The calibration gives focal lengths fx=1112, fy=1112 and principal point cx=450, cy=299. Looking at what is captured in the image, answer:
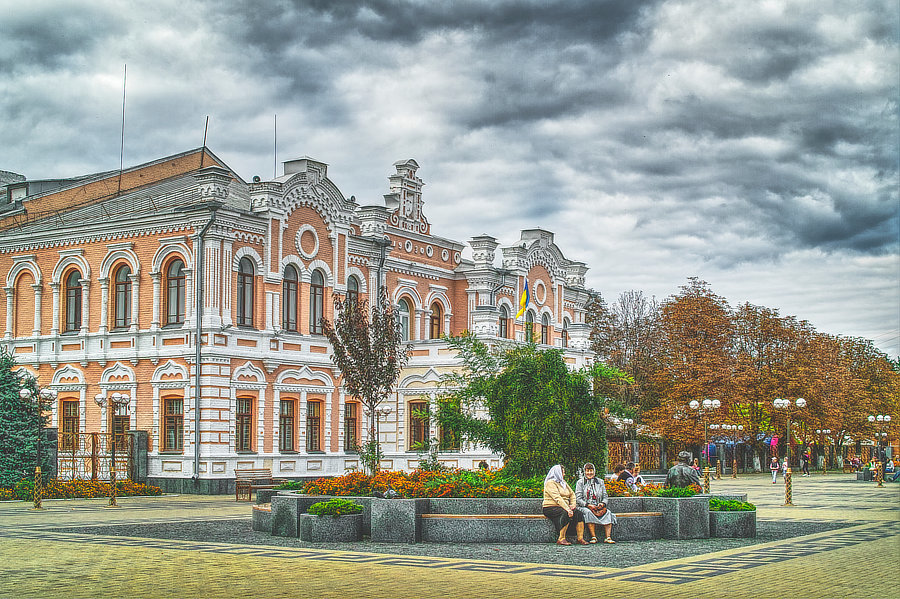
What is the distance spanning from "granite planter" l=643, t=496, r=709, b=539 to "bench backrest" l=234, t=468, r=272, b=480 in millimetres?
20098

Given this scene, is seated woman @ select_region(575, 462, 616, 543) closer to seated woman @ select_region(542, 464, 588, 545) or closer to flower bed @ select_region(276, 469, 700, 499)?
seated woman @ select_region(542, 464, 588, 545)

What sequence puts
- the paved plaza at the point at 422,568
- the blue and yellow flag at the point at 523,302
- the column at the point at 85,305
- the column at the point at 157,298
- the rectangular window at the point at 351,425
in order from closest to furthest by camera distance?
the paved plaza at the point at 422,568 → the column at the point at 157,298 → the column at the point at 85,305 → the rectangular window at the point at 351,425 → the blue and yellow flag at the point at 523,302

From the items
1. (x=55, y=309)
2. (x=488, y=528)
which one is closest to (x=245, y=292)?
(x=55, y=309)

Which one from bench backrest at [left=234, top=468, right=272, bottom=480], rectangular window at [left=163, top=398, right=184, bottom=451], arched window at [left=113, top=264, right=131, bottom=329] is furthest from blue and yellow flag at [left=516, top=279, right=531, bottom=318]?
arched window at [left=113, top=264, right=131, bottom=329]

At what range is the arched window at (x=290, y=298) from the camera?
132ft

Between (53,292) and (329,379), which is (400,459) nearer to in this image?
(329,379)

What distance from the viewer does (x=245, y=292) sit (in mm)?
38688

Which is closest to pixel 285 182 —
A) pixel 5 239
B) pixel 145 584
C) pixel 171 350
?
pixel 171 350

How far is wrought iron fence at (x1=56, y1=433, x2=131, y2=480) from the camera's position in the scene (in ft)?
121

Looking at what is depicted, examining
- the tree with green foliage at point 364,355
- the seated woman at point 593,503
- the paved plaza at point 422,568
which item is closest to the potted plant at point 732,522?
the paved plaza at point 422,568

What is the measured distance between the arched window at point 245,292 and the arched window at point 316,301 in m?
Answer: 3.16

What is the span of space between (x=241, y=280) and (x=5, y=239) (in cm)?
1067

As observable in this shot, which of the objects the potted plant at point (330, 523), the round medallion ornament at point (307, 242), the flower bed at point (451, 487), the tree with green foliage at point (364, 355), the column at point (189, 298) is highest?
the round medallion ornament at point (307, 242)

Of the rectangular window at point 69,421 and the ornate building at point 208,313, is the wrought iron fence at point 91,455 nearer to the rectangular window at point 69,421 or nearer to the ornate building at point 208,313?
the rectangular window at point 69,421
